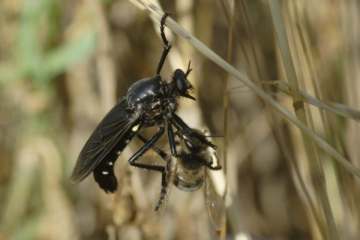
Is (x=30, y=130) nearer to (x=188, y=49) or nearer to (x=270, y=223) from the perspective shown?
(x=188, y=49)

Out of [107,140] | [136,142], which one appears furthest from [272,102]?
[136,142]

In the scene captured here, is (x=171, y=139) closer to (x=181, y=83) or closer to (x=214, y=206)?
(x=181, y=83)

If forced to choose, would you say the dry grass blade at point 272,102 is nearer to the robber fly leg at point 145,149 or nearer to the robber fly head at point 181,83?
the robber fly head at point 181,83

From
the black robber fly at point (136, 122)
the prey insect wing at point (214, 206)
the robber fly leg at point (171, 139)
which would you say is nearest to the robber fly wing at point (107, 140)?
the black robber fly at point (136, 122)

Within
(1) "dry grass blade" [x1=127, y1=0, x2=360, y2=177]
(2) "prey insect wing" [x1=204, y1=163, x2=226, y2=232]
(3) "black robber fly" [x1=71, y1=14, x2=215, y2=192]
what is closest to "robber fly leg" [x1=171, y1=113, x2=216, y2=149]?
(3) "black robber fly" [x1=71, y1=14, x2=215, y2=192]

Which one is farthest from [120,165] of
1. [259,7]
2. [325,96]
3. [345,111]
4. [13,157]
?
[345,111]

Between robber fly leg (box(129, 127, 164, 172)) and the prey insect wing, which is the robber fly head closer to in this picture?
robber fly leg (box(129, 127, 164, 172))
